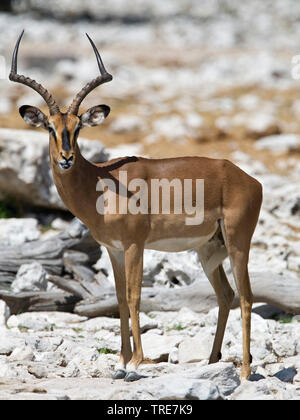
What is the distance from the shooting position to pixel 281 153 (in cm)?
2061

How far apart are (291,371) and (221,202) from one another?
188cm

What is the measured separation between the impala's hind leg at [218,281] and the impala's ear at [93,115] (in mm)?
1807

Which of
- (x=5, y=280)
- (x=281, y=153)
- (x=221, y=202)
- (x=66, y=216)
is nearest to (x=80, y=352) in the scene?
(x=221, y=202)

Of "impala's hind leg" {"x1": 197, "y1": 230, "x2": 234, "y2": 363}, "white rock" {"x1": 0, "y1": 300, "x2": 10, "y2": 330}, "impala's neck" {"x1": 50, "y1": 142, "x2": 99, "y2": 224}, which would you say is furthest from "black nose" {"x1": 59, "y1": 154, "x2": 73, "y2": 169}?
"white rock" {"x1": 0, "y1": 300, "x2": 10, "y2": 330}

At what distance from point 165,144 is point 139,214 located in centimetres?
1268

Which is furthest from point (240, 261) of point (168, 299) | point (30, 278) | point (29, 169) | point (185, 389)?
point (29, 169)

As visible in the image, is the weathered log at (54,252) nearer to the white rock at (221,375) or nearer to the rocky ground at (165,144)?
the rocky ground at (165,144)

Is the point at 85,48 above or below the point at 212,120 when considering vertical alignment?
above

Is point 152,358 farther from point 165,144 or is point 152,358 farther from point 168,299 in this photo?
point 165,144

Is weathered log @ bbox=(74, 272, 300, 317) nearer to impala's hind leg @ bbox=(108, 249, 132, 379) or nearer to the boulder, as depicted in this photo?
impala's hind leg @ bbox=(108, 249, 132, 379)

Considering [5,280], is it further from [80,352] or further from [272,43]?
[272,43]
